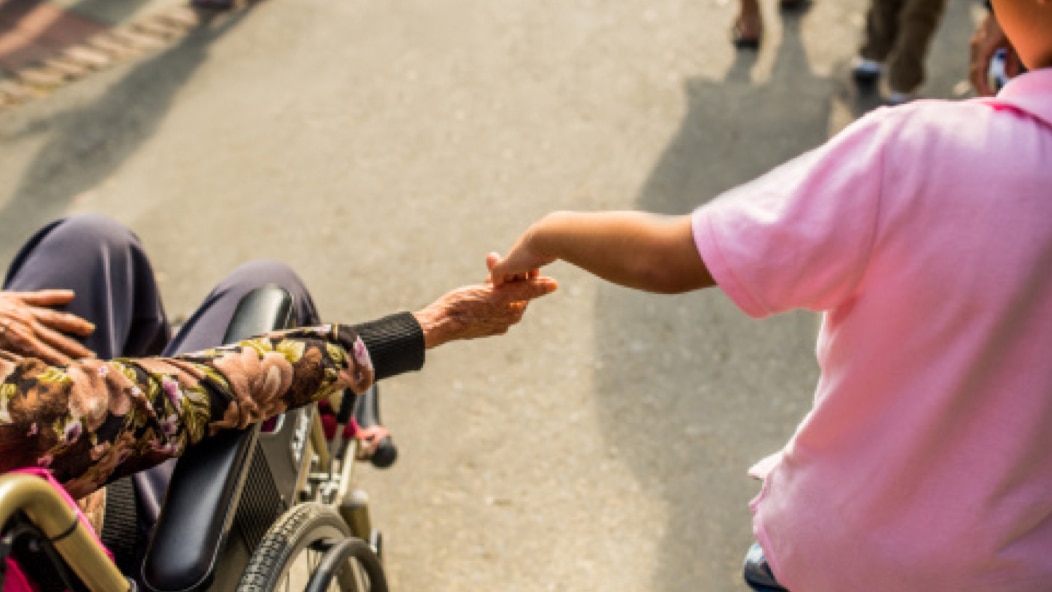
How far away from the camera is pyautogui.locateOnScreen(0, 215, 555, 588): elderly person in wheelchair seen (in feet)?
4.57

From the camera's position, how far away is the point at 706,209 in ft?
3.69

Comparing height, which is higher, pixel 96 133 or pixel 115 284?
pixel 115 284

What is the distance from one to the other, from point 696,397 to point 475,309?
3.59ft

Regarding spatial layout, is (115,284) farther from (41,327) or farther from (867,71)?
(867,71)

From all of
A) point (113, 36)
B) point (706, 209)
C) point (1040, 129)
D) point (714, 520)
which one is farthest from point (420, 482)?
point (113, 36)

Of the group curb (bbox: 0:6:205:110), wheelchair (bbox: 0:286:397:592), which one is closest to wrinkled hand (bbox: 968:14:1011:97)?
wheelchair (bbox: 0:286:397:592)

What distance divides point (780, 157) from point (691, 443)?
1.26 m

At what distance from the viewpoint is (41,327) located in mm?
1858

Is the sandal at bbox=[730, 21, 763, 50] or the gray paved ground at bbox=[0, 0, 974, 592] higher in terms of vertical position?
the sandal at bbox=[730, 21, 763, 50]

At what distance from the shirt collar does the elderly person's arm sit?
1.00m

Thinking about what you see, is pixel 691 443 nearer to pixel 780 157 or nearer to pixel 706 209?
pixel 780 157

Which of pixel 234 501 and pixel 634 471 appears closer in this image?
pixel 234 501

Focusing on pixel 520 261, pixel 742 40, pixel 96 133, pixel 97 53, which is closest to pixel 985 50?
pixel 520 261

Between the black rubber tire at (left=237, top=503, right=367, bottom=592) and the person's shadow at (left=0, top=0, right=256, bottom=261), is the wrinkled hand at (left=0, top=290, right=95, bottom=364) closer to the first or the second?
the black rubber tire at (left=237, top=503, right=367, bottom=592)
